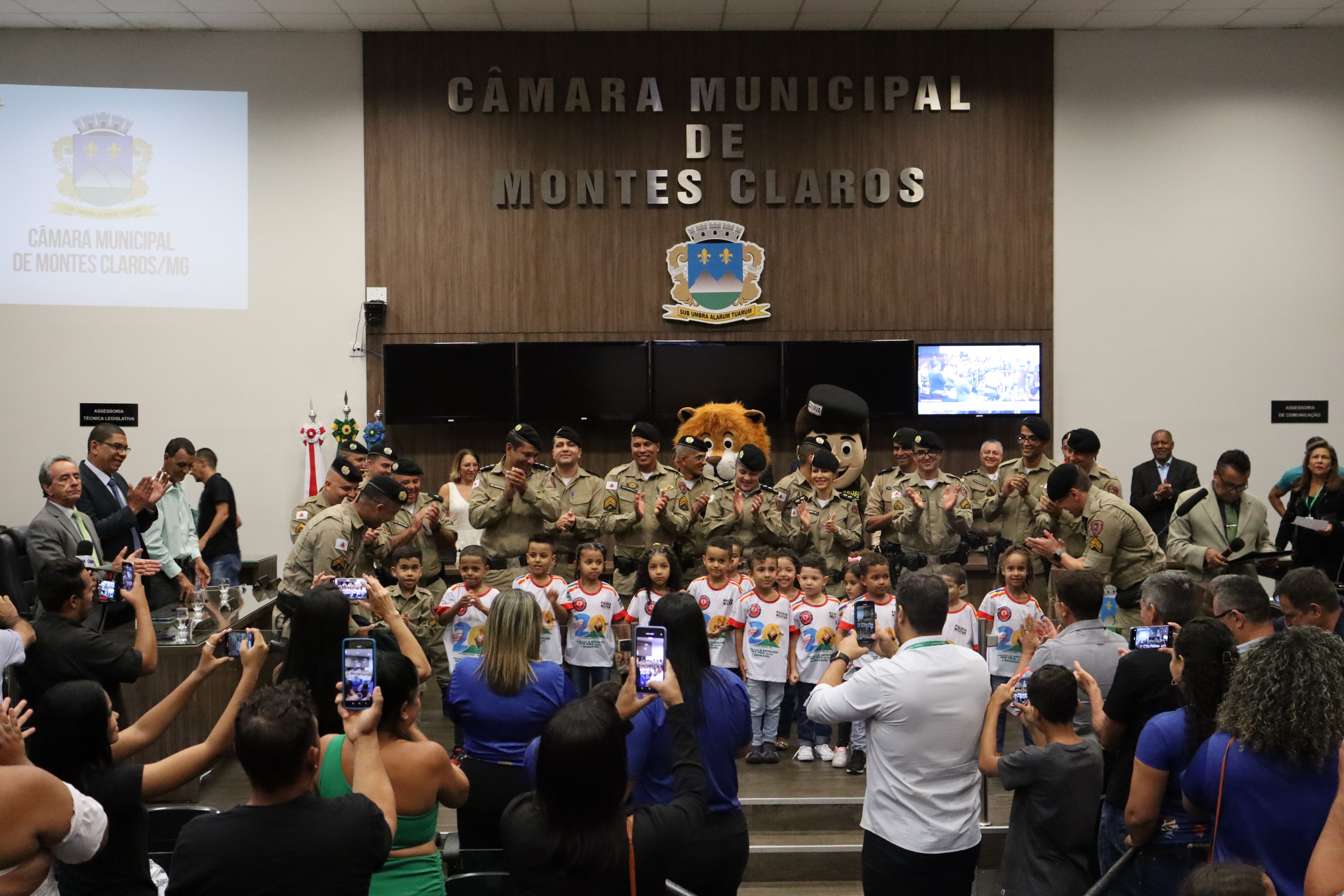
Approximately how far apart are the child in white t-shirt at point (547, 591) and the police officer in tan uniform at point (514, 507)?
0.47m

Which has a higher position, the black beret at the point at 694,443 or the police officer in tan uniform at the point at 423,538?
the black beret at the point at 694,443

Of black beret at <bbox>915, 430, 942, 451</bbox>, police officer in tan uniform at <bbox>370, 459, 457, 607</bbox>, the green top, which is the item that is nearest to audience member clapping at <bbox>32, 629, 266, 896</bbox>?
the green top

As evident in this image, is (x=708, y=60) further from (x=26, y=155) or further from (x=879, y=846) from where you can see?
(x=879, y=846)

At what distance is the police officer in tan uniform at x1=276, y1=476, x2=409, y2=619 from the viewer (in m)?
5.21

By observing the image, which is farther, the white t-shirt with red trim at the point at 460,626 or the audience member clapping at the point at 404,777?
the white t-shirt with red trim at the point at 460,626

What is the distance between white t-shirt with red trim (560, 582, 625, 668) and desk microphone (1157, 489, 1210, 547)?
11.6 ft

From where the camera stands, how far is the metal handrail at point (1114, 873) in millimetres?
2879

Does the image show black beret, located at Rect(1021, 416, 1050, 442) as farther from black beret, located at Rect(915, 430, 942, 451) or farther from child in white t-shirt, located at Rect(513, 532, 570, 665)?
child in white t-shirt, located at Rect(513, 532, 570, 665)

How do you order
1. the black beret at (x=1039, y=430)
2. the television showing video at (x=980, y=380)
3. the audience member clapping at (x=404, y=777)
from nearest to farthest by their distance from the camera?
the audience member clapping at (x=404, y=777)
the black beret at (x=1039, y=430)
the television showing video at (x=980, y=380)

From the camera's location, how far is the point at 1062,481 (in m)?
5.50

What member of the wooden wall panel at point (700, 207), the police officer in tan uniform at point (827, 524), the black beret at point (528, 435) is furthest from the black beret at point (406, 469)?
the wooden wall panel at point (700, 207)

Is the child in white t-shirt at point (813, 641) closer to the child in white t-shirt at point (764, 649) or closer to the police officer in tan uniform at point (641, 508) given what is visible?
the child in white t-shirt at point (764, 649)

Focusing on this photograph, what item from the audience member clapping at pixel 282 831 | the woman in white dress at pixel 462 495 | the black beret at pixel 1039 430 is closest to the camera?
the audience member clapping at pixel 282 831

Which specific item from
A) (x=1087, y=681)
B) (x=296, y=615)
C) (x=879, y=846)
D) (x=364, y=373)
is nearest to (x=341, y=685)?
(x=296, y=615)
